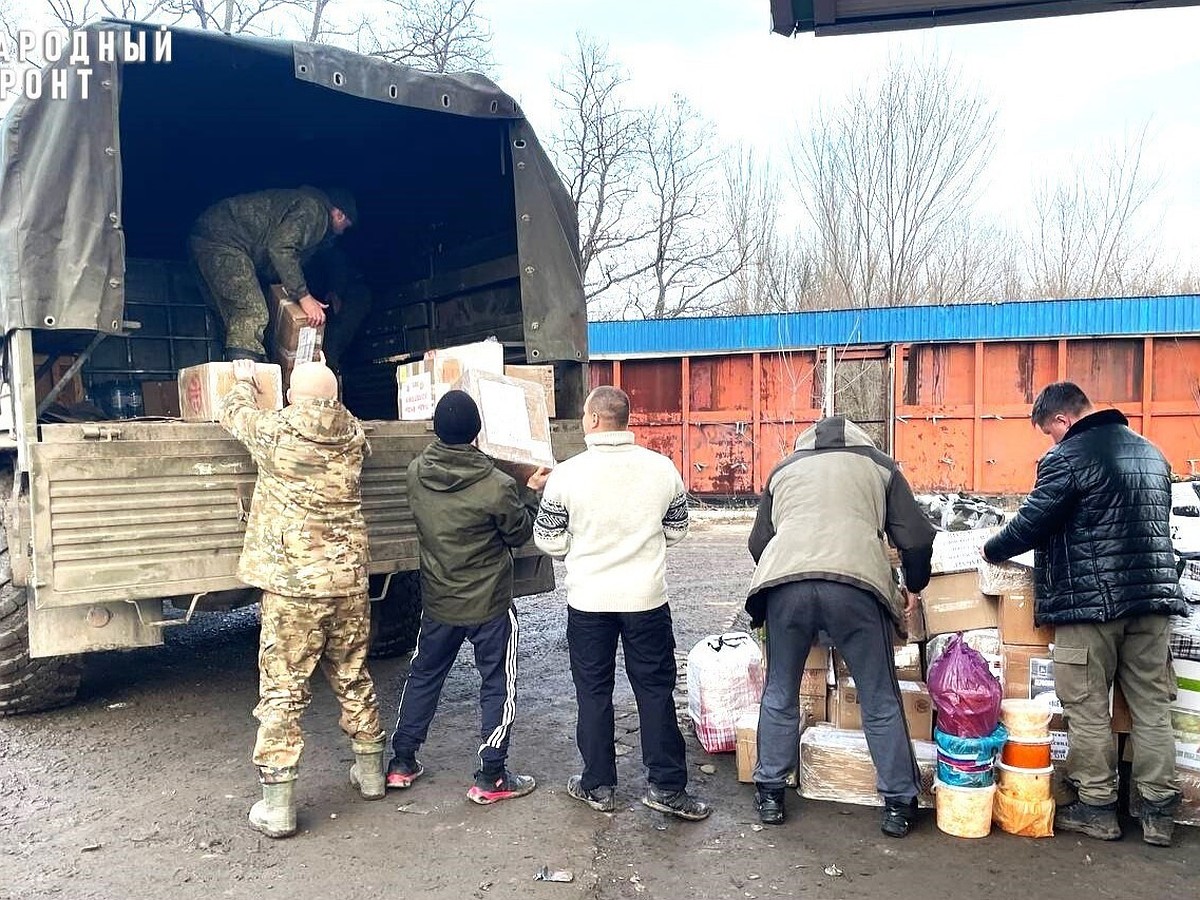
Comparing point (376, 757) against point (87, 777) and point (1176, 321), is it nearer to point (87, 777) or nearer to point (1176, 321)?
point (87, 777)

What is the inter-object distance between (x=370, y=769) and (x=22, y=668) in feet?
6.27

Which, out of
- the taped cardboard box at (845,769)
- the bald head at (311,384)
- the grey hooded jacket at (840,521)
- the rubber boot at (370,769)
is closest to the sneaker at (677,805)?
the taped cardboard box at (845,769)

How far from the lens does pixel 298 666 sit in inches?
131

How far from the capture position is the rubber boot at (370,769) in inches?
139

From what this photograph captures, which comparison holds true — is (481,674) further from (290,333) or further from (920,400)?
(920,400)

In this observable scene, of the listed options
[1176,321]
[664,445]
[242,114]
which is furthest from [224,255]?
[1176,321]

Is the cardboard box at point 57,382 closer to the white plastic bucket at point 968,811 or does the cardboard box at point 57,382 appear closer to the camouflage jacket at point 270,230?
the camouflage jacket at point 270,230

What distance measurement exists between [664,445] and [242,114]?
27.7 ft

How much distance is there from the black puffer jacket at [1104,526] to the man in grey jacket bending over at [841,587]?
0.46 meters

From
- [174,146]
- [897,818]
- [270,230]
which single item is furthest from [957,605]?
[174,146]

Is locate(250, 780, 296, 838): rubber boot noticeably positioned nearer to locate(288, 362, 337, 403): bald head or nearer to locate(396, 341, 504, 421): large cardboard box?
locate(288, 362, 337, 403): bald head

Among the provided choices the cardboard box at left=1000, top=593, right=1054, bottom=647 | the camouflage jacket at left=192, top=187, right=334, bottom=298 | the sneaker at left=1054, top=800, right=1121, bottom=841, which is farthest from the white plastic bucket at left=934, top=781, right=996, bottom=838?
the camouflage jacket at left=192, top=187, right=334, bottom=298

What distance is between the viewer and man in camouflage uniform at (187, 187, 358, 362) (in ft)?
16.4

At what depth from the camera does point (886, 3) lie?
2.77 meters
